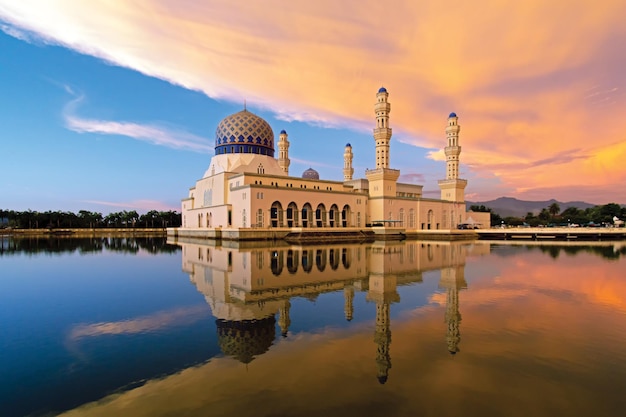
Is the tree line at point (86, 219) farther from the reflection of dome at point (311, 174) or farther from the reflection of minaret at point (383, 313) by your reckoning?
the reflection of minaret at point (383, 313)

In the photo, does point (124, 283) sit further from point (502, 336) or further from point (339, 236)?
point (339, 236)

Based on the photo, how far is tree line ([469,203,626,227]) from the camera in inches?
2576

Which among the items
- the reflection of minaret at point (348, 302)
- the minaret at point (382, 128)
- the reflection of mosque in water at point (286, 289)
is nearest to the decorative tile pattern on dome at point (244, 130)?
the minaret at point (382, 128)

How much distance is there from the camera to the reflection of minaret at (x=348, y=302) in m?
7.63

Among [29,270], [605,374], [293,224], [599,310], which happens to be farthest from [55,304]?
[293,224]

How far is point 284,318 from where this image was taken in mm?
7227

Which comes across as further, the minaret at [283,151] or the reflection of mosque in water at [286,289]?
the minaret at [283,151]

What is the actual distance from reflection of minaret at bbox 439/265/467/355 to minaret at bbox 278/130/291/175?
42017 mm

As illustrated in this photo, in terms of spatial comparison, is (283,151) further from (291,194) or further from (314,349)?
(314,349)

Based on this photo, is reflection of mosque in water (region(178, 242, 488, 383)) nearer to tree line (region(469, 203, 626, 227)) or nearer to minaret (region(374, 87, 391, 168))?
minaret (region(374, 87, 391, 168))

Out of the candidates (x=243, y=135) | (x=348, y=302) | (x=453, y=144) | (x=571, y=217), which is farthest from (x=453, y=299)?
(x=571, y=217)

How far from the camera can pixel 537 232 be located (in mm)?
40344

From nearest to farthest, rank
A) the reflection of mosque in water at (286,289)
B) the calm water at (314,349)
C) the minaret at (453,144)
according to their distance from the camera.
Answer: the calm water at (314,349)
the reflection of mosque in water at (286,289)
the minaret at (453,144)

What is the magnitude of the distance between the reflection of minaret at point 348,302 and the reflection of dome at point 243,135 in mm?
35492
